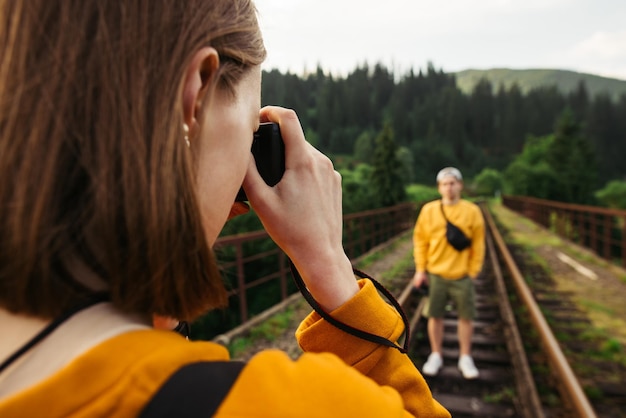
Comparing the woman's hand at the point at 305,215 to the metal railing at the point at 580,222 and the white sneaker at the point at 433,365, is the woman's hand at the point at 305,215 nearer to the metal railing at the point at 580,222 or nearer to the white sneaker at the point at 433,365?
the white sneaker at the point at 433,365

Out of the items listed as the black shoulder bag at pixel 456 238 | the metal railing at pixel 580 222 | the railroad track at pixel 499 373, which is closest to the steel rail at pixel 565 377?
the railroad track at pixel 499 373

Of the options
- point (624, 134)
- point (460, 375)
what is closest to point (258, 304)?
point (460, 375)

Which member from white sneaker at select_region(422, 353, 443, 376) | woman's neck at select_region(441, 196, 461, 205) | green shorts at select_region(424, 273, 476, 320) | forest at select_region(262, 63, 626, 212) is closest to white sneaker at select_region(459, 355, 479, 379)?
white sneaker at select_region(422, 353, 443, 376)

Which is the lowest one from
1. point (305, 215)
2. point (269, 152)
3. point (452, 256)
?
point (452, 256)

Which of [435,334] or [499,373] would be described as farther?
[435,334]

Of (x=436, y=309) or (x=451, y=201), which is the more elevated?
(x=451, y=201)

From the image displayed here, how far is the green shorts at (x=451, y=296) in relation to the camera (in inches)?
188

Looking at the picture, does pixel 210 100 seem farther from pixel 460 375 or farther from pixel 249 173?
pixel 460 375

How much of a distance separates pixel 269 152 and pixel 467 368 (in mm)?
4512

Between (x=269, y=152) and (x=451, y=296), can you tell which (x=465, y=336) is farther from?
(x=269, y=152)

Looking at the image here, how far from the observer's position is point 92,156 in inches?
21.0

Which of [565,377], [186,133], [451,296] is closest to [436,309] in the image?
[451,296]

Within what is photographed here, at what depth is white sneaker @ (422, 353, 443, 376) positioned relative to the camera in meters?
A: 4.64

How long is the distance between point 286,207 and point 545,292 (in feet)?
26.7
